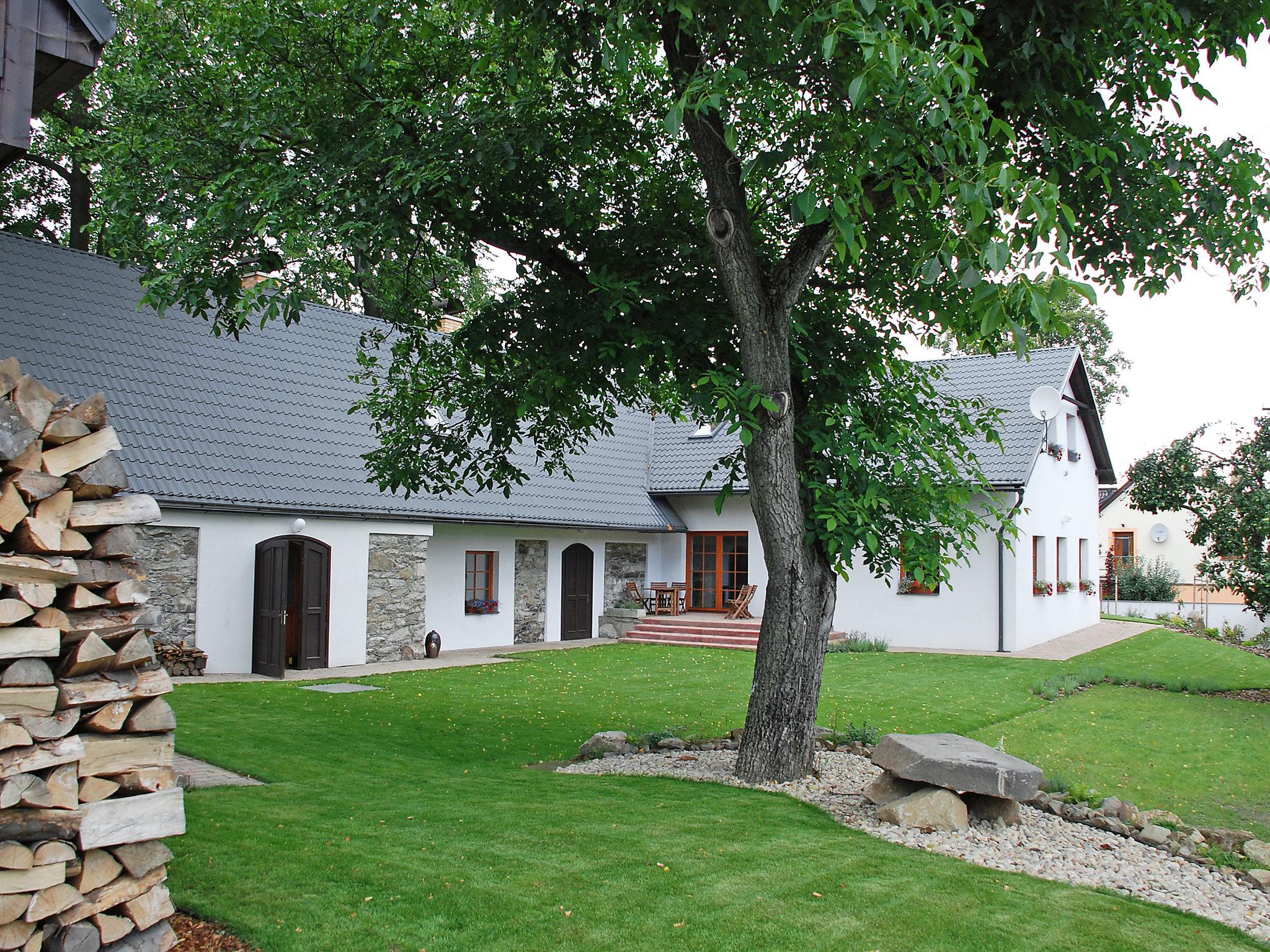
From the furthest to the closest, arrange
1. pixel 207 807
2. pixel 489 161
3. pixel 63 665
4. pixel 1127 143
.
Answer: pixel 489 161
pixel 1127 143
pixel 207 807
pixel 63 665

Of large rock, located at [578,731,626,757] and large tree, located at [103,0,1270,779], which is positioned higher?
large tree, located at [103,0,1270,779]

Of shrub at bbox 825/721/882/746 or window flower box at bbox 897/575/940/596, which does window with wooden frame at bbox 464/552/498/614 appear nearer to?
window flower box at bbox 897/575/940/596

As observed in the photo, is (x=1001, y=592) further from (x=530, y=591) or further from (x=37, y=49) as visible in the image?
(x=37, y=49)

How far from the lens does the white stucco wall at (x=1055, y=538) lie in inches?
741

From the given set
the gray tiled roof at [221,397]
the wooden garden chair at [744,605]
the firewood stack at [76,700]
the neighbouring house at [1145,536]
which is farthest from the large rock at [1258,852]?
the neighbouring house at [1145,536]

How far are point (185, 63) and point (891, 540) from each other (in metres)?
6.94

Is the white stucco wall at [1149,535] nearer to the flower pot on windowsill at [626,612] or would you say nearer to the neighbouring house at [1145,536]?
the neighbouring house at [1145,536]

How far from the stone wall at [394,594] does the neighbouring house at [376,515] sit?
32 millimetres

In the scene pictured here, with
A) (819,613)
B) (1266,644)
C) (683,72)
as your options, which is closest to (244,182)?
(683,72)

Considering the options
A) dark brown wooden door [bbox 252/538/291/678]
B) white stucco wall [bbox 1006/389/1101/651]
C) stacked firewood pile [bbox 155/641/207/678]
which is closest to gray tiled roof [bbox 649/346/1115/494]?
white stucco wall [bbox 1006/389/1101/651]

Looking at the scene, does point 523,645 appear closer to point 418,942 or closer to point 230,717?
point 230,717

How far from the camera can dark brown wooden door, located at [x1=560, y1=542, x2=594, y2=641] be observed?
2048 centimetres

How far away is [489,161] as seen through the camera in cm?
734

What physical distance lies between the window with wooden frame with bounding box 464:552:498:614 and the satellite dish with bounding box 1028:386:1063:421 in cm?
1061
